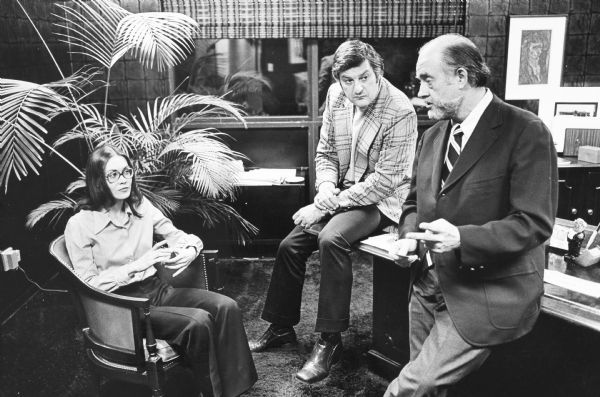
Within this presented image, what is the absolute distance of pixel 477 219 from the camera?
6.32 feet

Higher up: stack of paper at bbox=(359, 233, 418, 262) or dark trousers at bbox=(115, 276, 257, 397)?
stack of paper at bbox=(359, 233, 418, 262)

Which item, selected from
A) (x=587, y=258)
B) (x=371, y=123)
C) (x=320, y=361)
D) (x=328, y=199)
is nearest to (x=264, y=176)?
(x=328, y=199)

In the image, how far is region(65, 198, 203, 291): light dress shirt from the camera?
2.55 metres

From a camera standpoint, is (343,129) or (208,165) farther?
(208,165)

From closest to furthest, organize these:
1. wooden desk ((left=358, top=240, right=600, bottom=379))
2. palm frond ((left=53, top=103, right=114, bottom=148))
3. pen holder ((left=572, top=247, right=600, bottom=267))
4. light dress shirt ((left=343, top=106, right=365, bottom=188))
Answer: pen holder ((left=572, top=247, right=600, bottom=267)) → wooden desk ((left=358, top=240, right=600, bottom=379)) → light dress shirt ((left=343, top=106, right=365, bottom=188)) → palm frond ((left=53, top=103, right=114, bottom=148))

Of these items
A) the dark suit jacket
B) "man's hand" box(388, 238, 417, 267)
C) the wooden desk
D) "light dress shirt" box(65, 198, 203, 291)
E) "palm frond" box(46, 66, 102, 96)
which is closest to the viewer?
the dark suit jacket

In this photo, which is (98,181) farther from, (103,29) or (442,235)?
(103,29)

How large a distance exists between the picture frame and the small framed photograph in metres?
0.23

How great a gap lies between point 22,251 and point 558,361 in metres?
3.52

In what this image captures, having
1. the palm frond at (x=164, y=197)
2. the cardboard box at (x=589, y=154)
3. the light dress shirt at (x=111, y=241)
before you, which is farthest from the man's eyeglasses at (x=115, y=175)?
the cardboard box at (x=589, y=154)

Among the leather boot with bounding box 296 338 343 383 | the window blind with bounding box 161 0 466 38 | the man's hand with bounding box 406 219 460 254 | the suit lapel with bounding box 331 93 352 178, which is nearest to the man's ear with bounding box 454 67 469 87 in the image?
the man's hand with bounding box 406 219 460 254

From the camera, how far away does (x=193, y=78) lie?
5152 mm

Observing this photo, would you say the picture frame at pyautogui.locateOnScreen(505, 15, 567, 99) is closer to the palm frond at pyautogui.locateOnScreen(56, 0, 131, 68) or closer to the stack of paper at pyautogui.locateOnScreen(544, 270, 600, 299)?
the stack of paper at pyautogui.locateOnScreen(544, 270, 600, 299)

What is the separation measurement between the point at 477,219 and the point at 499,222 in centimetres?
11
